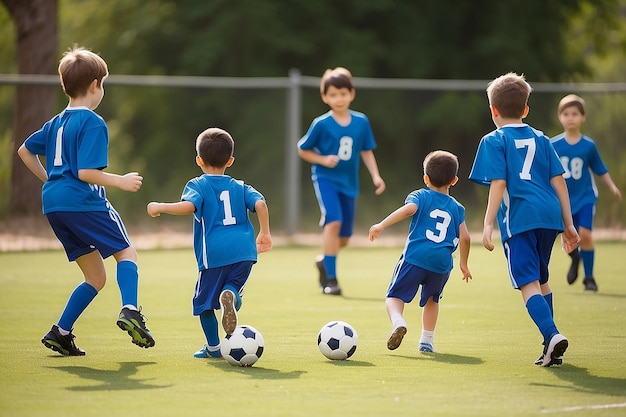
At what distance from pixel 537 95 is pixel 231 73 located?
5994mm

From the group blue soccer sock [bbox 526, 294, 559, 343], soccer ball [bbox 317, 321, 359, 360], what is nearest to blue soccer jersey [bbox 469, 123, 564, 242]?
blue soccer sock [bbox 526, 294, 559, 343]

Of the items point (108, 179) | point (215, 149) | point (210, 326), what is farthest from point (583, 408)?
point (108, 179)

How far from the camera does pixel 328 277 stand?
10.3 m

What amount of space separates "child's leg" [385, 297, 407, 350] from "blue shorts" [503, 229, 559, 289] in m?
0.74

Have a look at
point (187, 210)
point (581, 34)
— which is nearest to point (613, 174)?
point (581, 34)

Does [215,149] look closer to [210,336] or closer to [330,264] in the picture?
[210,336]

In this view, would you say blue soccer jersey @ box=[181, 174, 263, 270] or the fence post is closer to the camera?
blue soccer jersey @ box=[181, 174, 263, 270]

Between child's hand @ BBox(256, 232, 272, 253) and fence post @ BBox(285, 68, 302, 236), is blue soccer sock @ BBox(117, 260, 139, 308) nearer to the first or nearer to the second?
child's hand @ BBox(256, 232, 272, 253)

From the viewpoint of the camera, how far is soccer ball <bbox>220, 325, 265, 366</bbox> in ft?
20.4

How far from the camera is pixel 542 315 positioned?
6.28 m

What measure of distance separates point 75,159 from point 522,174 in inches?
110

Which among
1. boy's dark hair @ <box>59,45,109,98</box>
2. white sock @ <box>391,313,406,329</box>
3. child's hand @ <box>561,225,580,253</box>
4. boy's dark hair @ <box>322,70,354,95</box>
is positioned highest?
boy's dark hair @ <box>322,70,354,95</box>

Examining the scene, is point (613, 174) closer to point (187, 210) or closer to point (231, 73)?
point (231, 73)

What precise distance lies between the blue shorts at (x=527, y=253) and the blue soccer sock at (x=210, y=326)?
188 cm
